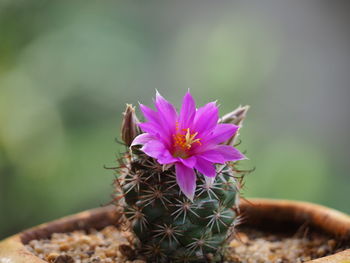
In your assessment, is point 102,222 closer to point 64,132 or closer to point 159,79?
point 64,132

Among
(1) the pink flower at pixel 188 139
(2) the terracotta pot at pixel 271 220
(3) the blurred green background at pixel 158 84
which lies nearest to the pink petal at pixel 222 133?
(1) the pink flower at pixel 188 139

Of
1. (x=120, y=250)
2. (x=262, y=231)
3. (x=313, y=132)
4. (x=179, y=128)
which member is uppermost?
(x=179, y=128)

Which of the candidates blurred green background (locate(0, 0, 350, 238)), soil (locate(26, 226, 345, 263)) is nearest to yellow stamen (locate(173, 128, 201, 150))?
soil (locate(26, 226, 345, 263))

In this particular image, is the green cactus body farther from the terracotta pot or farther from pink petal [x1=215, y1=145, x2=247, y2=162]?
the terracotta pot

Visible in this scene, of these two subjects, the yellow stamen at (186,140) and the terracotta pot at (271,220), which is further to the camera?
the terracotta pot at (271,220)

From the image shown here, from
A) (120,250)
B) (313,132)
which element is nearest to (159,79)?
(313,132)

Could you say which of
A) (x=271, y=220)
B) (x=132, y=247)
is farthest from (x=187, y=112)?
(x=271, y=220)

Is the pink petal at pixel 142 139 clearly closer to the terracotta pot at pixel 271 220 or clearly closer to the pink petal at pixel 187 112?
the pink petal at pixel 187 112
